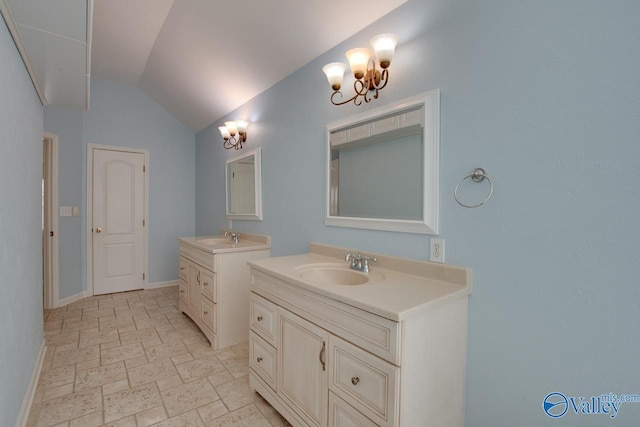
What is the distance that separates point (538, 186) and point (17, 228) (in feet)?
8.31

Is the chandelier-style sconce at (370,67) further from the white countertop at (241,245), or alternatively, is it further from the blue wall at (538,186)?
the white countertop at (241,245)

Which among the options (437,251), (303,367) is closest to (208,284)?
(303,367)

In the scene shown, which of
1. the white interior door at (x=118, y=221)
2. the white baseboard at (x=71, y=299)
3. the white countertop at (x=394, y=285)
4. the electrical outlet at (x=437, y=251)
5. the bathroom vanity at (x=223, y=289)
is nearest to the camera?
the white countertop at (x=394, y=285)

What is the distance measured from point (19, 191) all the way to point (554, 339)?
2.69 m

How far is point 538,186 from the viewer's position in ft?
3.72

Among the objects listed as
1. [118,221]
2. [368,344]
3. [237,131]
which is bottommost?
[368,344]

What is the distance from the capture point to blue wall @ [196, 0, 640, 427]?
3.16 ft

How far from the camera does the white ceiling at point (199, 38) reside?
1.52m

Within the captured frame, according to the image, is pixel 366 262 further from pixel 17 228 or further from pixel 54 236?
pixel 54 236

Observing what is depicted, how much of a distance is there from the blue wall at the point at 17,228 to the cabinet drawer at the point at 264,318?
44.1 inches

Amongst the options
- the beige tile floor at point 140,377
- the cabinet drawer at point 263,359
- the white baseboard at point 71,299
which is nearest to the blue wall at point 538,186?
the cabinet drawer at point 263,359

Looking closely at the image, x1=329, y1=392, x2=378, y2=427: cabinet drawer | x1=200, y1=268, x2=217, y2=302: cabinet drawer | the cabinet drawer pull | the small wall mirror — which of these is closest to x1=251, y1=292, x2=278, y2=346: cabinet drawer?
the cabinet drawer pull

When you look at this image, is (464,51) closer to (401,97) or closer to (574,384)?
(401,97)

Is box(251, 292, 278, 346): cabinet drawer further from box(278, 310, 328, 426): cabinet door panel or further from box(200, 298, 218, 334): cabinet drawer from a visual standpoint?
box(200, 298, 218, 334): cabinet drawer
